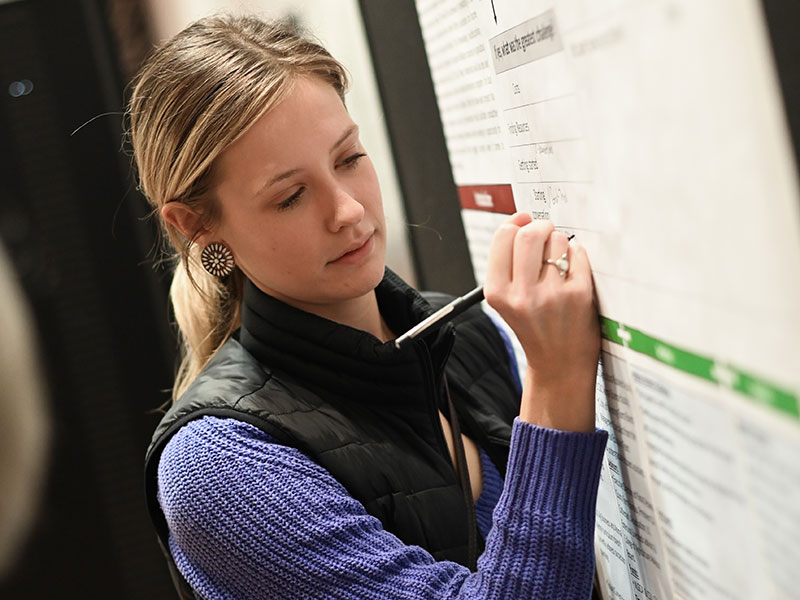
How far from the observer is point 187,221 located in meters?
1.13

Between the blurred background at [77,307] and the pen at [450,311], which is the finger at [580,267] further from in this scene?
the blurred background at [77,307]

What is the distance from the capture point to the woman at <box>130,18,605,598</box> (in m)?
0.84

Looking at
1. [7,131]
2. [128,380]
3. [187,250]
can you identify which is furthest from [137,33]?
[187,250]

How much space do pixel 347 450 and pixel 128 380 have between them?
138 centimetres

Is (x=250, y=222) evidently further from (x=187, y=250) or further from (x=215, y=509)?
(x=215, y=509)

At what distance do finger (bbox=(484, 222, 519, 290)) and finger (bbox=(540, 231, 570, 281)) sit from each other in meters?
0.03

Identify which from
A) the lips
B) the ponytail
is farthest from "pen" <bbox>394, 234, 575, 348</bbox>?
the ponytail

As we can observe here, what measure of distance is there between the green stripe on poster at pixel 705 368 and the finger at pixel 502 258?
0.31 feet

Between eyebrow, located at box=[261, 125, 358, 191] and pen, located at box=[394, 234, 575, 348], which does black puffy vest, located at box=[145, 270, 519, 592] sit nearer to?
pen, located at box=[394, 234, 575, 348]

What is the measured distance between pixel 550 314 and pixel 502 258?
68 mm

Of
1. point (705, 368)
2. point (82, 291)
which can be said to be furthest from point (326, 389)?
point (82, 291)

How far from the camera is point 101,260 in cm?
220

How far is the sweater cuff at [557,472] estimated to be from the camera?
2.76ft

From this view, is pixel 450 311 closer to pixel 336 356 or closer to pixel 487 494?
pixel 336 356
